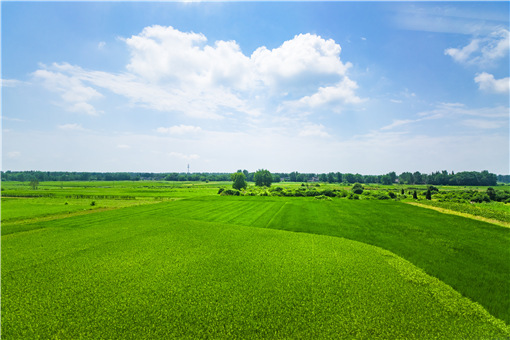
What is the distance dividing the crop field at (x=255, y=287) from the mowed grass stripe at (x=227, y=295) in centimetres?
5

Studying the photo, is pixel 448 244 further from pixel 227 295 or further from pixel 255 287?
pixel 227 295

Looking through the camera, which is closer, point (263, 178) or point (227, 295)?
point (227, 295)

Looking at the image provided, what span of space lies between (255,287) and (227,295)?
1569 mm

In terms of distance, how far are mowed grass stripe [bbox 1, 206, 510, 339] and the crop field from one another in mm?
55

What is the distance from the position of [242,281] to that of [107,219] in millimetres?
28206

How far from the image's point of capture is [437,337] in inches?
323

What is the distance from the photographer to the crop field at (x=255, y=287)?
8617 mm

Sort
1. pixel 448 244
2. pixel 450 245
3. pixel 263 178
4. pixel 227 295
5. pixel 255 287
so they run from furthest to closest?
1. pixel 263 178
2. pixel 448 244
3. pixel 450 245
4. pixel 255 287
5. pixel 227 295

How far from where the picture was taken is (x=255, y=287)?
1145 cm

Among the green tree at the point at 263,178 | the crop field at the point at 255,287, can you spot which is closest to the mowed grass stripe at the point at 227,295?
the crop field at the point at 255,287

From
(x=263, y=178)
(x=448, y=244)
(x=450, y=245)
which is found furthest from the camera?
(x=263, y=178)

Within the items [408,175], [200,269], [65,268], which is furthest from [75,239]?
[408,175]

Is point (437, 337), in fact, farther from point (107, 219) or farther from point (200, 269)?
point (107, 219)

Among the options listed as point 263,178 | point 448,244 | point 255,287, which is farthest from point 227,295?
point 263,178
